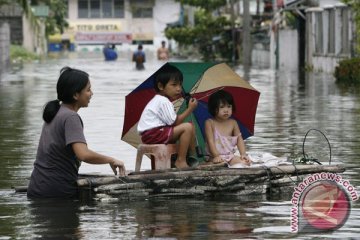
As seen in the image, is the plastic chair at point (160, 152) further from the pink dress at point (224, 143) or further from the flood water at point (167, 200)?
the flood water at point (167, 200)

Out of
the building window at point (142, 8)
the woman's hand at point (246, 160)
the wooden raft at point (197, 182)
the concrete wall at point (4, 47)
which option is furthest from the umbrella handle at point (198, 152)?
the building window at point (142, 8)

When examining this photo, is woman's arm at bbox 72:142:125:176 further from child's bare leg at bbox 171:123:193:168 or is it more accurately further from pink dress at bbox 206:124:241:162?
pink dress at bbox 206:124:241:162

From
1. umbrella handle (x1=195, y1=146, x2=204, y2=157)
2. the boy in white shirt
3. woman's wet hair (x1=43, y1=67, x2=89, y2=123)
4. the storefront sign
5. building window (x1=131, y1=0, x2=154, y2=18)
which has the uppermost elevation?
building window (x1=131, y1=0, x2=154, y2=18)

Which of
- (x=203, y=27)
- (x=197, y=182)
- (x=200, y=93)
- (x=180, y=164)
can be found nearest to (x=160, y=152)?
(x=180, y=164)

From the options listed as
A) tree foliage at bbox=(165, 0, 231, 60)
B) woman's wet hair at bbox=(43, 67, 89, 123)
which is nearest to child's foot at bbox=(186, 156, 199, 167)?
woman's wet hair at bbox=(43, 67, 89, 123)

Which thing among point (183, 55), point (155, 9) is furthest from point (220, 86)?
point (155, 9)

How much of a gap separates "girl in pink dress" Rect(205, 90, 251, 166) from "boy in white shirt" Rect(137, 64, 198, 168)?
309 millimetres

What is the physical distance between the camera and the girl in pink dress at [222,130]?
39.4 ft

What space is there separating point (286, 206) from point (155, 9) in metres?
109

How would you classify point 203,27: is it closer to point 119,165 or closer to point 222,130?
point 222,130

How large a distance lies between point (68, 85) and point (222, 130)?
6.28 feet

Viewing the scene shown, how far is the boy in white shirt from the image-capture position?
38.1 ft

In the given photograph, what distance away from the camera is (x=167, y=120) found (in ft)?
38.4

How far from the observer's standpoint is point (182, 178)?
36.3ft
